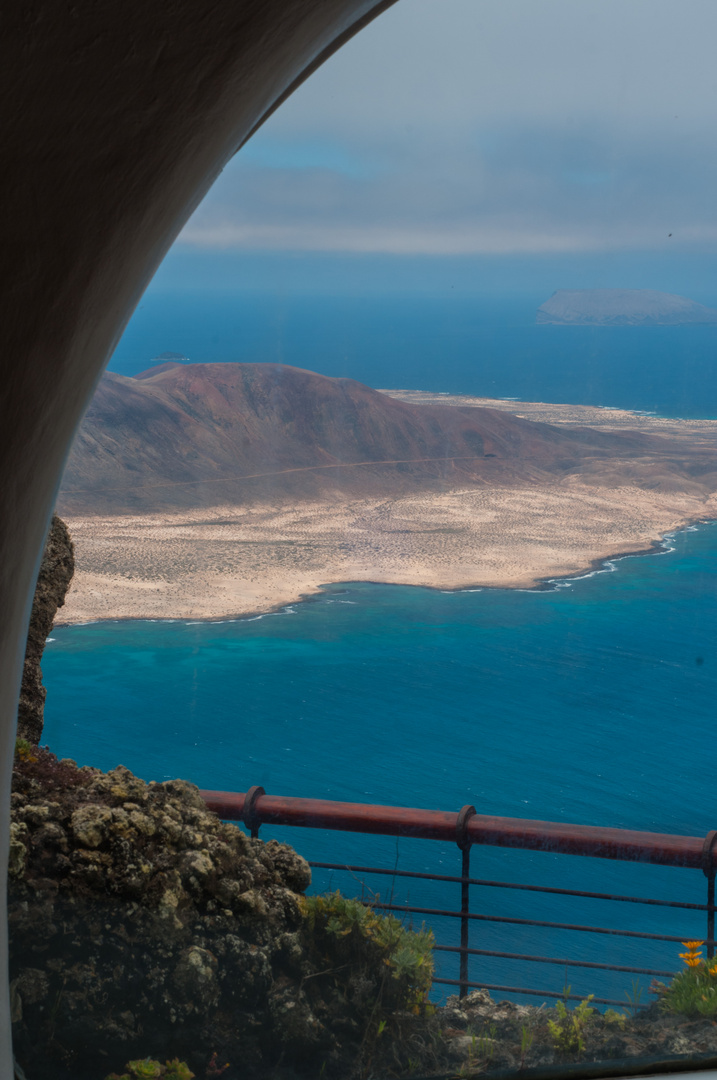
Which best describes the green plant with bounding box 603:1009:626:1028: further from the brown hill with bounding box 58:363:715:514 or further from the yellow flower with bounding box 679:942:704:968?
the brown hill with bounding box 58:363:715:514

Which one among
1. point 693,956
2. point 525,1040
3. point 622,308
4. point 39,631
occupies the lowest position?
point 525,1040

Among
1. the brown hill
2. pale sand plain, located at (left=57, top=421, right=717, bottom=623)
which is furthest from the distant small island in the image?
pale sand plain, located at (left=57, top=421, right=717, bottom=623)

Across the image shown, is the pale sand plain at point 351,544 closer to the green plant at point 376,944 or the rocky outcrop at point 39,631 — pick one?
the rocky outcrop at point 39,631

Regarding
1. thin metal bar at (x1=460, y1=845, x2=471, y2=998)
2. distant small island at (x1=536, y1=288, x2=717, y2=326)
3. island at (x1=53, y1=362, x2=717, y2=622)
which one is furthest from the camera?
distant small island at (x1=536, y1=288, x2=717, y2=326)

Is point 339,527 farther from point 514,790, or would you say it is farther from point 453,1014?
point 453,1014

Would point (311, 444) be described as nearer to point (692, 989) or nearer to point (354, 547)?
point (354, 547)

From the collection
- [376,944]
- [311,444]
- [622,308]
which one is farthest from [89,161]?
[622,308]

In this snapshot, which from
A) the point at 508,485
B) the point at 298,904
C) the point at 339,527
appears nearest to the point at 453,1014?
the point at 298,904
